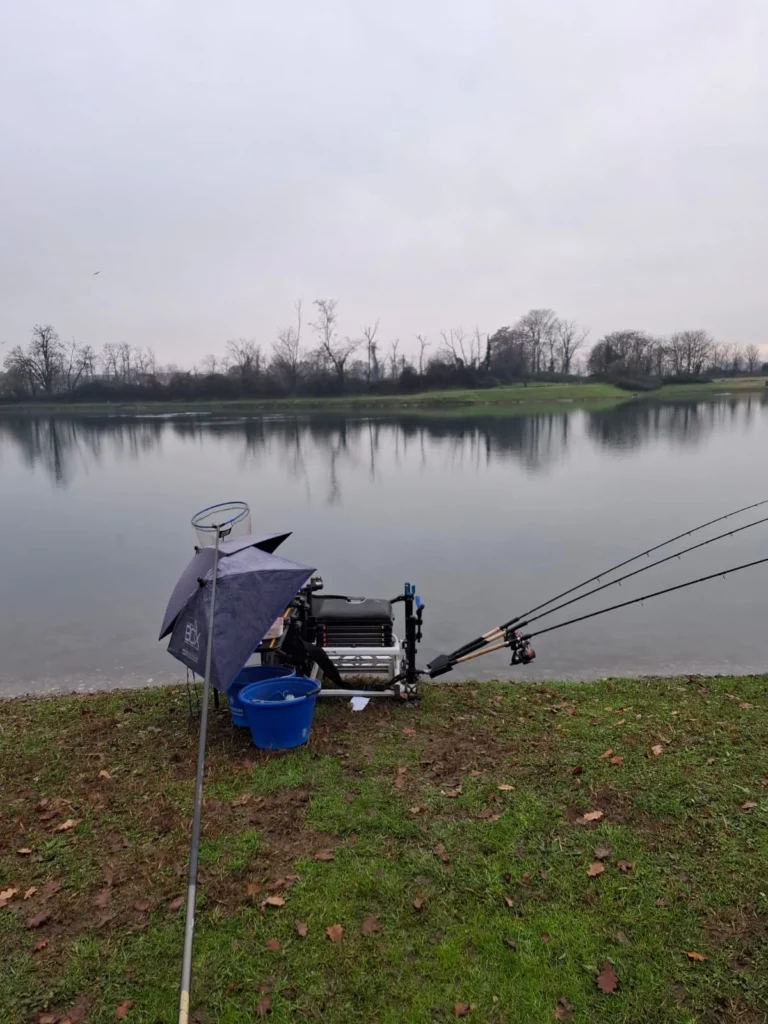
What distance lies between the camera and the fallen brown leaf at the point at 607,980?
2.87 m

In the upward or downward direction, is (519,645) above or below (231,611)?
below

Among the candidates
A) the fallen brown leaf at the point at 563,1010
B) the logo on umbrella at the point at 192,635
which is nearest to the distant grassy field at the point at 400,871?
the fallen brown leaf at the point at 563,1010

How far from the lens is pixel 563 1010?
2.79 m

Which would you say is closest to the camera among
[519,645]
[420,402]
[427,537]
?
[519,645]

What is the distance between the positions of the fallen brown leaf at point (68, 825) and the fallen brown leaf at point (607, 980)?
3.06 m

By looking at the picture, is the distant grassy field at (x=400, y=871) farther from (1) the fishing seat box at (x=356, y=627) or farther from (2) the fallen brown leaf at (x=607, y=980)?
(1) the fishing seat box at (x=356, y=627)

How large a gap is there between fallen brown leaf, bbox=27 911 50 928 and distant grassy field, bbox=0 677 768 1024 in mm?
12

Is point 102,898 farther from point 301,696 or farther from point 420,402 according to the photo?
point 420,402

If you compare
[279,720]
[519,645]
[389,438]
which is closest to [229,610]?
[279,720]

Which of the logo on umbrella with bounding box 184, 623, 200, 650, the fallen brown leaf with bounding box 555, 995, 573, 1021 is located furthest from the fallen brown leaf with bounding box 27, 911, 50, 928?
the fallen brown leaf with bounding box 555, 995, 573, 1021

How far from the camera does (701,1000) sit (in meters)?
2.80

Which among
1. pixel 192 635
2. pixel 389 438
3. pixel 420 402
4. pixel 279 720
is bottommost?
pixel 279 720

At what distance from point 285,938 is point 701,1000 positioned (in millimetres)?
1813

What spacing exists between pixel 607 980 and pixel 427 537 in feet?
37.8
